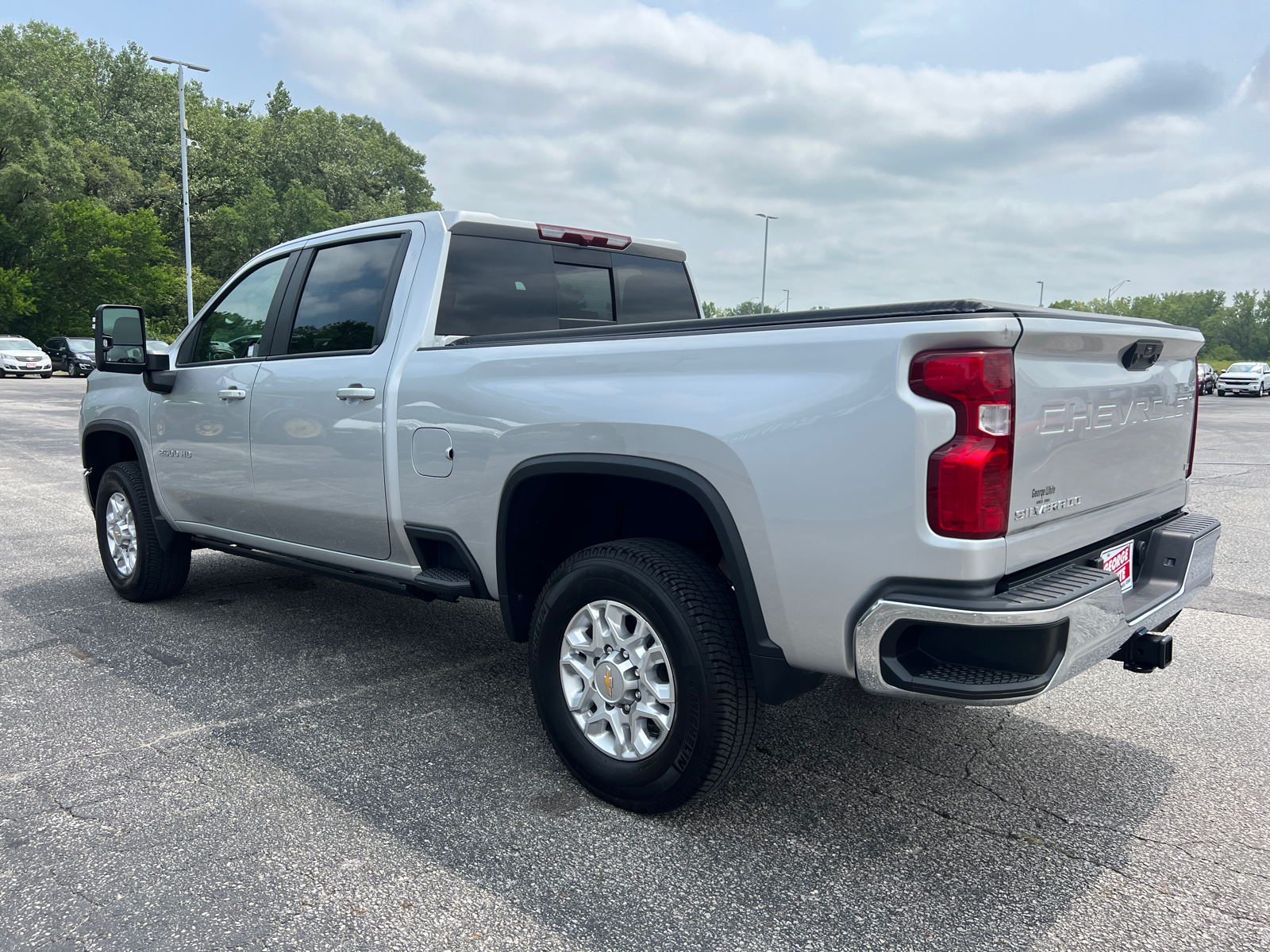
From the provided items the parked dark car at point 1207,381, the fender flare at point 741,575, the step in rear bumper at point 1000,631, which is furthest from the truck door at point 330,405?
the parked dark car at point 1207,381

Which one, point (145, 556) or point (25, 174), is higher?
point (25, 174)

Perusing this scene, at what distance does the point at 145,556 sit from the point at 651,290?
3.21 m

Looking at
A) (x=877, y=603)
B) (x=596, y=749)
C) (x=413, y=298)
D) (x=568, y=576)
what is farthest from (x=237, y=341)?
(x=877, y=603)

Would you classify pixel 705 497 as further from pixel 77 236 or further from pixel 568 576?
pixel 77 236

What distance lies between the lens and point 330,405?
404 centimetres

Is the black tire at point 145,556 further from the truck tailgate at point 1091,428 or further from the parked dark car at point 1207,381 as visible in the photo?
the parked dark car at point 1207,381

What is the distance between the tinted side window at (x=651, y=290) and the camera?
4793 millimetres

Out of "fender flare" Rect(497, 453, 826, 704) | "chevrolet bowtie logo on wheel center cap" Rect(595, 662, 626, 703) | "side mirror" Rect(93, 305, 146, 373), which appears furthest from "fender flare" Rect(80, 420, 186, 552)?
"fender flare" Rect(497, 453, 826, 704)

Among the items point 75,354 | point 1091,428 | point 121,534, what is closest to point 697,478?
point 1091,428

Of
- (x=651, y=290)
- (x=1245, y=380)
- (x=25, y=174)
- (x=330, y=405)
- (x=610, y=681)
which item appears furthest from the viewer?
(x=25, y=174)

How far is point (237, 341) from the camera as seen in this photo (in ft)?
15.8

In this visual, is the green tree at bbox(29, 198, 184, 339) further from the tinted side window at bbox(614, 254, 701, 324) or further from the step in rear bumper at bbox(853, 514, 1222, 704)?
the step in rear bumper at bbox(853, 514, 1222, 704)

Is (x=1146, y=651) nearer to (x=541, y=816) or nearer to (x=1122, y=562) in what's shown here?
(x=1122, y=562)

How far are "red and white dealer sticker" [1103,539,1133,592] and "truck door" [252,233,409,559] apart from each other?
8.65 ft
